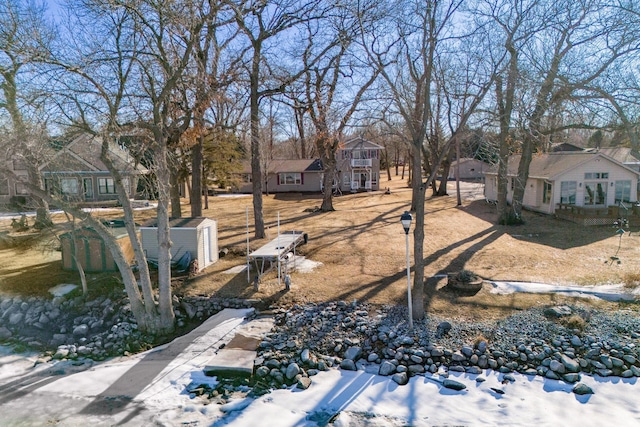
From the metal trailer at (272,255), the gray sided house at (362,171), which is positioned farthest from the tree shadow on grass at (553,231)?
the gray sided house at (362,171)

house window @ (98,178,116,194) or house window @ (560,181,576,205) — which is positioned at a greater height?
house window @ (98,178,116,194)

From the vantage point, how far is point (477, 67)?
9.62 meters

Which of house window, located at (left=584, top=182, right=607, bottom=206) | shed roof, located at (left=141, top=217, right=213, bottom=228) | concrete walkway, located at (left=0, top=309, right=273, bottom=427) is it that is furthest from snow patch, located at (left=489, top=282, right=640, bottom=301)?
house window, located at (left=584, top=182, right=607, bottom=206)

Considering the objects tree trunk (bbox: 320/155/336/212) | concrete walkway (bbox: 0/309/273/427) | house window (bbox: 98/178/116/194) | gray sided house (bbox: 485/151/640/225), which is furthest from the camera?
house window (bbox: 98/178/116/194)

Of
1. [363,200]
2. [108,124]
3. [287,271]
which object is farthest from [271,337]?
[363,200]

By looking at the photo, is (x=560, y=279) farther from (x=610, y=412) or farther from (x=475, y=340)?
(x=610, y=412)

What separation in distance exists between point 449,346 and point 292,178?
3317 centimetres

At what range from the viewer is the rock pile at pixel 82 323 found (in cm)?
A: 945

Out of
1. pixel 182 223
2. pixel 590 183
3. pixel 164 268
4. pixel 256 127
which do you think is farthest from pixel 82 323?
pixel 590 183

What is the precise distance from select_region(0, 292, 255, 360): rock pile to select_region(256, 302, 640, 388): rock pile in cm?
255

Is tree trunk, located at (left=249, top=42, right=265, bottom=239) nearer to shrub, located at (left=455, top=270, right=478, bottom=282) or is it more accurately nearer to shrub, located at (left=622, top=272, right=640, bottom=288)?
shrub, located at (left=455, top=270, right=478, bottom=282)

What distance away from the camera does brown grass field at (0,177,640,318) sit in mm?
11000

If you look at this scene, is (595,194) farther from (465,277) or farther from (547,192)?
(465,277)

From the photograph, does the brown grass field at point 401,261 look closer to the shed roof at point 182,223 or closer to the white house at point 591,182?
the shed roof at point 182,223
